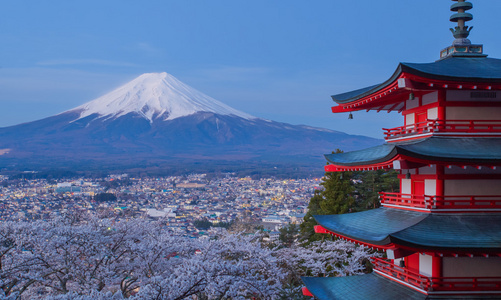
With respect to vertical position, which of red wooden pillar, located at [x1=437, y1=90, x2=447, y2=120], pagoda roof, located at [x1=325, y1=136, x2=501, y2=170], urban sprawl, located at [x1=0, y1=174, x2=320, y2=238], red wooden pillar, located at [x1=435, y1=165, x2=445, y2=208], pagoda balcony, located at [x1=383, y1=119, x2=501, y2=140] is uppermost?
red wooden pillar, located at [x1=437, y1=90, x2=447, y2=120]

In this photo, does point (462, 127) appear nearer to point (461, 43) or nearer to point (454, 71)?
point (454, 71)

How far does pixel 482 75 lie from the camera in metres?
8.77

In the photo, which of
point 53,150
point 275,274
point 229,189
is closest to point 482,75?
point 275,274

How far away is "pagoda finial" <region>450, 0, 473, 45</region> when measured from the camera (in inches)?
384

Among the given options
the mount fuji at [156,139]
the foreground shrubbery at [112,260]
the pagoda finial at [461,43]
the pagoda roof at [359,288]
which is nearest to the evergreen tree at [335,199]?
the foreground shrubbery at [112,260]

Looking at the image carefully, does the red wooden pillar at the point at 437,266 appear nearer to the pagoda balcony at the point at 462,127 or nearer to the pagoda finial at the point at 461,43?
the pagoda balcony at the point at 462,127

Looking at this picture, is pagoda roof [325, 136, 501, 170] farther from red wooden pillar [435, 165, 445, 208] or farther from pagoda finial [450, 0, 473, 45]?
pagoda finial [450, 0, 473, 45]

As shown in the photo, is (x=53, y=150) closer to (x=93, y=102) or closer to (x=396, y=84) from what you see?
(x=93, y=102)

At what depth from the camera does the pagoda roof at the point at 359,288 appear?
9.22 meters

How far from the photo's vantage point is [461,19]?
991 cm

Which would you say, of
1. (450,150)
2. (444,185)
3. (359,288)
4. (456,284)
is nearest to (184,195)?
(359,288)

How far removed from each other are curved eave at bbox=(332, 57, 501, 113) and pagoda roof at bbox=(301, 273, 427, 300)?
363cm

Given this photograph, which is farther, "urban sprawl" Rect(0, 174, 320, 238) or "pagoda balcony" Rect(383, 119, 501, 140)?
"urban sprawl" Rect(0, 174, 320, 238)

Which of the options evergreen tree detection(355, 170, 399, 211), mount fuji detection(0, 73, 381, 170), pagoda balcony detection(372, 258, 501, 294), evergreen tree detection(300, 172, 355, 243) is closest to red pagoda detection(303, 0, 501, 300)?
pagoda balcony detection(372, 258, 501, 294)
